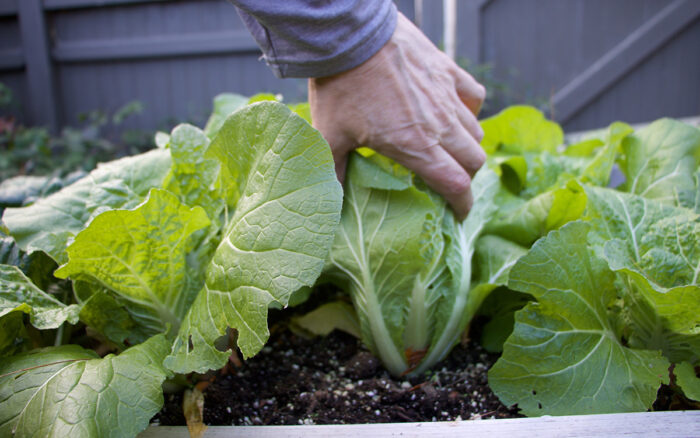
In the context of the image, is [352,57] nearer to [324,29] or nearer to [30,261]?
[324,29]

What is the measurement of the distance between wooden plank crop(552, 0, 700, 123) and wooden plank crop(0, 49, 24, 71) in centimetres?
595

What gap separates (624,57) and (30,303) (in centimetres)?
587

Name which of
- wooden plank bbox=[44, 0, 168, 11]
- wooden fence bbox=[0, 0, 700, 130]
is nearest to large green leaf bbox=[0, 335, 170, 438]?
wooden fence bbox=[0, 0, 700, 130]

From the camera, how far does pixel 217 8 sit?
5.66m

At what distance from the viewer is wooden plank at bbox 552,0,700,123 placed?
5.22m

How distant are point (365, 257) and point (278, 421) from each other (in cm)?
40

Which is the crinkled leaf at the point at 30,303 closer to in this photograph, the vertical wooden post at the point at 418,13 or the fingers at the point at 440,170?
the fingers at the point at 440,170

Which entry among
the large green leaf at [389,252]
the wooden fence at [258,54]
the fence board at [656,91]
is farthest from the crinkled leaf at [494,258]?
the fence board at [656,91]

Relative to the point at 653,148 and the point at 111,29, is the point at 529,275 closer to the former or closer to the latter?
the point at 653,148

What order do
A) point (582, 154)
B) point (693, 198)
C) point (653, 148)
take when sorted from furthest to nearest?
point (582, 154)
point (653, 148)
point (693, 198)

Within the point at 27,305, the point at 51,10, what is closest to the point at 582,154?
the point at 27,305

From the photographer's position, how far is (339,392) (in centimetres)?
118

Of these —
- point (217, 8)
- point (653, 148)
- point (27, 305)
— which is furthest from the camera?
point (217, 8)

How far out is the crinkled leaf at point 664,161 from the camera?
1368 mm
